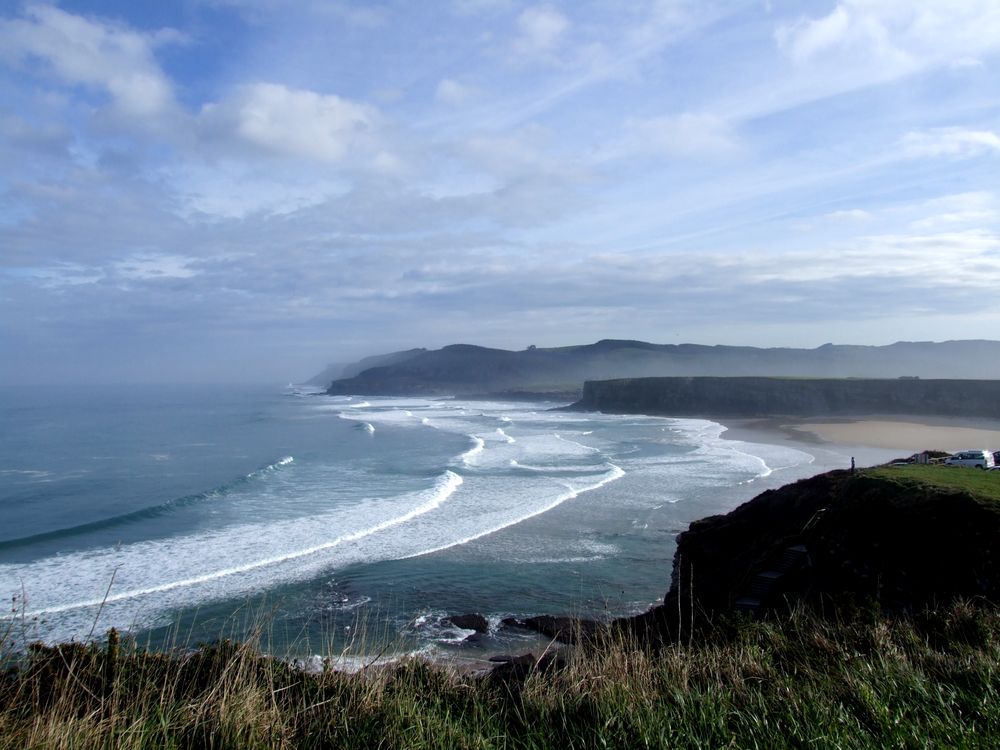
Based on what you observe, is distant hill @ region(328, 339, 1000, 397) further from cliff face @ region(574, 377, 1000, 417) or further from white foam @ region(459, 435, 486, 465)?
white foam @ region(459, 435, 486, 465)

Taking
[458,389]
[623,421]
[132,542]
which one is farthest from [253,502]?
[458,389]

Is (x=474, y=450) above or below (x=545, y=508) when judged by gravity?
above

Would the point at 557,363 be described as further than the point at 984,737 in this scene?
Yes

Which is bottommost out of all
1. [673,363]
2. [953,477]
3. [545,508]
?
[545,508]

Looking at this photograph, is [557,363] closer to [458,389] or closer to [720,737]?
[458,389]

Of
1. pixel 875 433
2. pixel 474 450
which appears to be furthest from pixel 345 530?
pixel 875 433

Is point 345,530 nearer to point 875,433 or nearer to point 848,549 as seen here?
point 848,549

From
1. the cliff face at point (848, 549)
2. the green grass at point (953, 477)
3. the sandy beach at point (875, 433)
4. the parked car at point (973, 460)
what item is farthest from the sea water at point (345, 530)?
the parked car at point (973, 460)

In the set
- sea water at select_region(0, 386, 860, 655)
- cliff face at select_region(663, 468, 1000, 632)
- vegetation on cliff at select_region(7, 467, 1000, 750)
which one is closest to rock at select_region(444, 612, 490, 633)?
sea water at select_region(0, 386, 860, 655)
